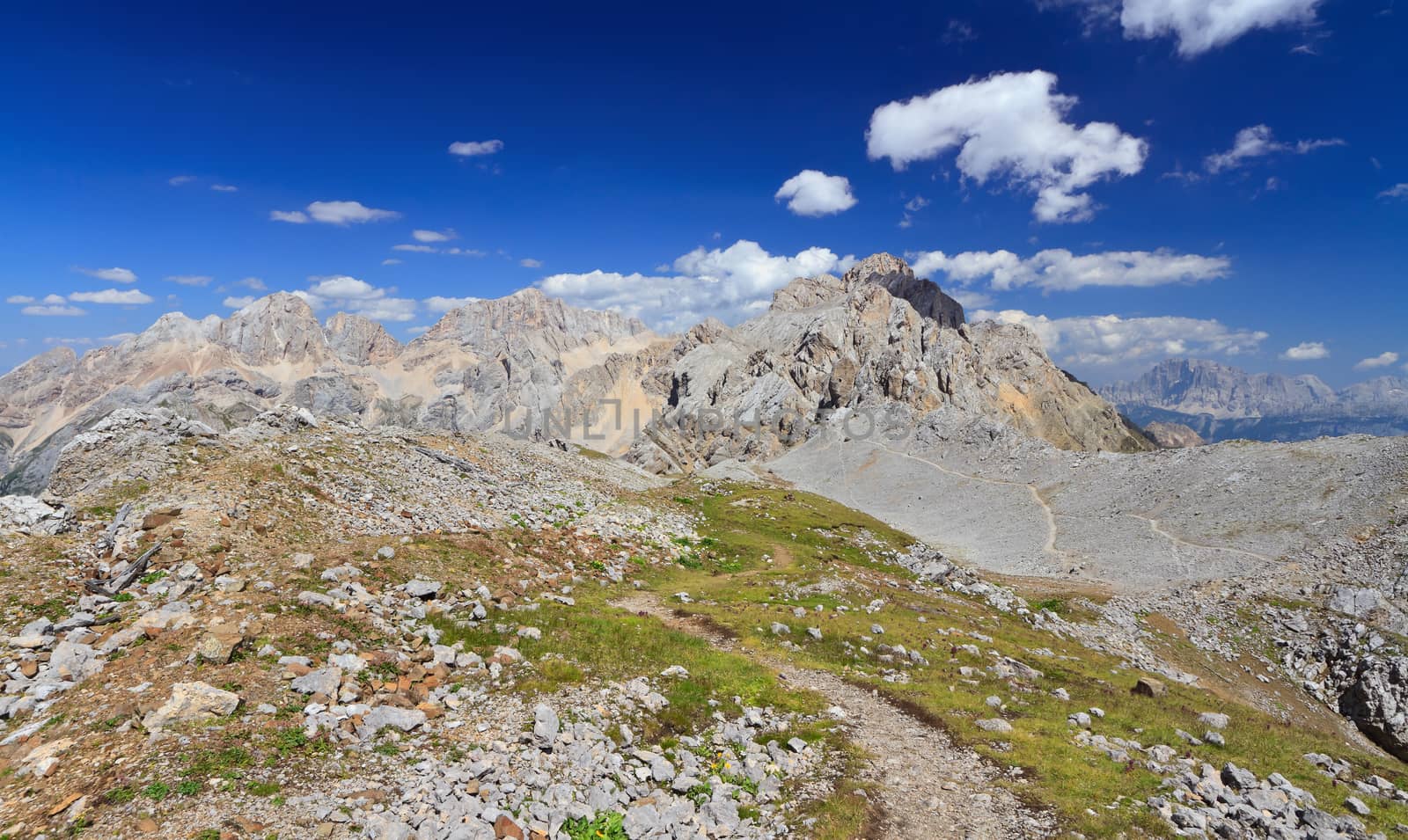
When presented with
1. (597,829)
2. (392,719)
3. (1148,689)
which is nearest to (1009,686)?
(1148,689)

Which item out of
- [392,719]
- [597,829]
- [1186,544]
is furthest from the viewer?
[1186,544]

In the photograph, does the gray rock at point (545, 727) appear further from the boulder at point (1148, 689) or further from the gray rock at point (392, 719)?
the boulder at point (1148, 689)

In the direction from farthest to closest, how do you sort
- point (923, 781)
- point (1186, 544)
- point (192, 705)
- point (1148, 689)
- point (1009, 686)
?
point (1186, 544)
point (1148, 689)
point (1009, 686)
point (923, 781)
point (192, 705)

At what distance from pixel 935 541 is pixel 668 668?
249 ft

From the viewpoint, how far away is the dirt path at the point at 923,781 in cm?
1397

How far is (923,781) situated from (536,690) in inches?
440

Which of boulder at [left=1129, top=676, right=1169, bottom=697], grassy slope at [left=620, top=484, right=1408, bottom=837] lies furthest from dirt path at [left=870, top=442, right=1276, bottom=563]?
boulder at [left=1129, top=676, right=1169, bottom=697]

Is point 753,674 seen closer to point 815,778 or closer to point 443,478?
point 815,778

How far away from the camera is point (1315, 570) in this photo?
181 feet

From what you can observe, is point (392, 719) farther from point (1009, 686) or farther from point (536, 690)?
point (1009, 686)

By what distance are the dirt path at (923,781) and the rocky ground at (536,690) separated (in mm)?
101

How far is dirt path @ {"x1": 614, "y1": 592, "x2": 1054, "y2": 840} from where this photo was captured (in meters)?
14.0

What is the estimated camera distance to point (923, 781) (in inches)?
631

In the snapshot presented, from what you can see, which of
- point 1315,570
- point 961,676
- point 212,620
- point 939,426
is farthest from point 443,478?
point 939,426
